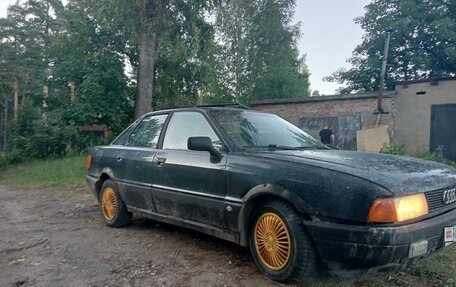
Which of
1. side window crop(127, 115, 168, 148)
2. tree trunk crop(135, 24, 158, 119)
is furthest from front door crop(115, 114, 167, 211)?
tree trunk crop(135, 24, 158, 119)

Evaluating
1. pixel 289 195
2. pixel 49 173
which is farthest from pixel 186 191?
pixel 49 173

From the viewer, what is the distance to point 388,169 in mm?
2664

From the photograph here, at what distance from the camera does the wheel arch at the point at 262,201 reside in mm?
2648

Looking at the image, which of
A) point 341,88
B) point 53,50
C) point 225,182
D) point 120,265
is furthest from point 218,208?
point 341,88

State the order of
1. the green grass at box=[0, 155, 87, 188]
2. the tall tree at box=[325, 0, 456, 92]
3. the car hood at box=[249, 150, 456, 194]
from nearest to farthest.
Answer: the car hood at box=[249, 150, 456, 194] → the green grass at box=[0, 155, 87, 188] → the tall tree at box=[325, 0, 456, 92]

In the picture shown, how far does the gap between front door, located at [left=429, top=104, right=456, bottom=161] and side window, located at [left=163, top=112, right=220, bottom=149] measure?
483 inches

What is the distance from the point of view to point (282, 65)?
2738 cm

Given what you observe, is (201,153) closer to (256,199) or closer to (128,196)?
(256,199)

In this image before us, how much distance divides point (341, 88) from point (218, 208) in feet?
80.1

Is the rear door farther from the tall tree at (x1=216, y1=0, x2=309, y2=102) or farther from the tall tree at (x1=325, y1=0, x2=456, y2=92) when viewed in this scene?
the tall tree at (x1=216, y1=0, x2=309, y2=102)

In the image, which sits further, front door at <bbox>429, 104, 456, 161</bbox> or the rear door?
front door at <bbox>429, 104, 456, 161</bbox>

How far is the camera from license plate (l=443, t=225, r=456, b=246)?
8.58ft

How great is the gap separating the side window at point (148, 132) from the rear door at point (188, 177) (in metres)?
0.22

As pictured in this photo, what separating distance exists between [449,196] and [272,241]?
1.50 meters
